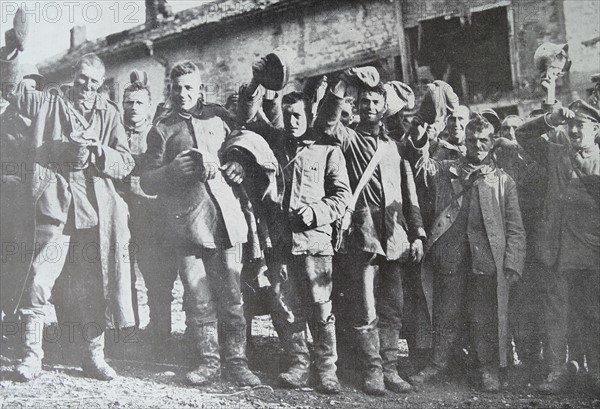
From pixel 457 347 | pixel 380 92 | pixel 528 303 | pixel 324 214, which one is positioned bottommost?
pixel 457 347

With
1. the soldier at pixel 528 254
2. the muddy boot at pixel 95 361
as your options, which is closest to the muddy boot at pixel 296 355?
the muddy boot at pixel 95 361

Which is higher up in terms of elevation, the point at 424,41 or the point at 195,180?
the point at 424,41

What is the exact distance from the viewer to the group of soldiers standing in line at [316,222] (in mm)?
5188

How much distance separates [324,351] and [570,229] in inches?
88.3

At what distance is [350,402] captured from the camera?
5.02m

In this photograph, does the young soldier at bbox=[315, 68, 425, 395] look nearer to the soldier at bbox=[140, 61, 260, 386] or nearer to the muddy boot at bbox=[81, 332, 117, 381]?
the soldier at bbox=[140, 61, 260, 386]

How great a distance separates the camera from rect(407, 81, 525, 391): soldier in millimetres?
5230

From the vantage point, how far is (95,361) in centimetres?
523

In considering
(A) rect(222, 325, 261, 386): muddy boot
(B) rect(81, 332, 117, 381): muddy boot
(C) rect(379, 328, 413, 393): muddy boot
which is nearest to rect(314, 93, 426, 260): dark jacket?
(C) rect(379, 328, 413, 393): muddy boot

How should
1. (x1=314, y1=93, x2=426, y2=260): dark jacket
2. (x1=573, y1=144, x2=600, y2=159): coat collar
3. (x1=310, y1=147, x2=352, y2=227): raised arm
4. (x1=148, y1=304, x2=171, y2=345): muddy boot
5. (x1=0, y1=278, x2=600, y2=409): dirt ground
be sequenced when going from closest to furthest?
(x1=0, y1=278, x2=600, y2=409): dirt ground, (x1=310, y1=147, x2=352, y2=227): raised arm, (x1=314, y1=93, x2=426, y2=260): dark jacket, (x1=148, y1=304, x2=171, y2=345): muddy boot, (x1=573, y1=144, x2=600, y2=159): coat collar

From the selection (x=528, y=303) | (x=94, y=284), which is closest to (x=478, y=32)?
(x=528, y=303)

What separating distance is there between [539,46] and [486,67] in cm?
47

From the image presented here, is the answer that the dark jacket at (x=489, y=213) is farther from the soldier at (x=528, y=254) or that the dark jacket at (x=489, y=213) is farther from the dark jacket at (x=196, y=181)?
the dark jacket at (x=196, y=181)

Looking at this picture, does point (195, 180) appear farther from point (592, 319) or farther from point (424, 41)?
point (592, 319)
